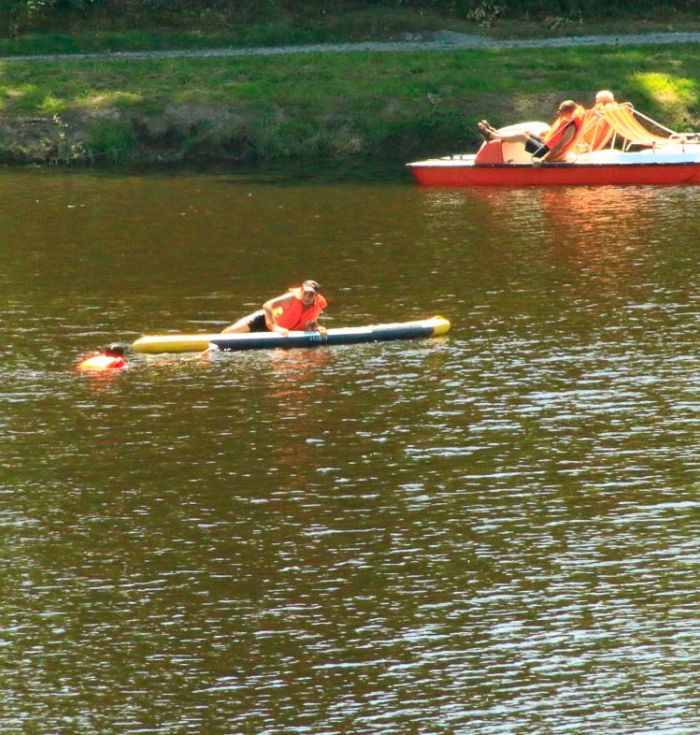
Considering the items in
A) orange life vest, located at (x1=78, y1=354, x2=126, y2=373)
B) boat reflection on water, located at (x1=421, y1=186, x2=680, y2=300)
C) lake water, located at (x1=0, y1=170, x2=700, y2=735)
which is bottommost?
lake water, located at (x1=0, y1=170, x2=700, y2=735)

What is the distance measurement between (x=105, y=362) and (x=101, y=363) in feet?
0.21

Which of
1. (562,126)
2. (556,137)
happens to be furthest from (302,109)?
(562,126)

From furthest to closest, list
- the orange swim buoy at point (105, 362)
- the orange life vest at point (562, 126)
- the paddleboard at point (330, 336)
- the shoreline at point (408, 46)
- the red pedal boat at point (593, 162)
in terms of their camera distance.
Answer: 1. the shoreline at point (408, 46)
2. the orange life vest at point (562, 126)
3. the red pedal boat at point (593, 162)
4. the paddleboard at point (330, 336)
5. the orange swim buoy at point (105, 362)

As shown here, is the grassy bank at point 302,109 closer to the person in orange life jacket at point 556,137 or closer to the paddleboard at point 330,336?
the person in orange life jacket at point 556,137

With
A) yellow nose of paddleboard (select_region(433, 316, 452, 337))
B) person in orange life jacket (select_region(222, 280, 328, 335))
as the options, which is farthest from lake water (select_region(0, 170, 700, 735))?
person in orange life jacket (select_region(222, 280, 328, 335))

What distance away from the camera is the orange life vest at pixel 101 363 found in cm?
2834

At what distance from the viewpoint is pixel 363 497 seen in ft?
72.9

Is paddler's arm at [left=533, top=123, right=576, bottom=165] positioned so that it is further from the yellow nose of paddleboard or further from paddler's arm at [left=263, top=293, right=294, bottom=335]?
paddler's arm at [left=263, top=293, right=294, bottom=335]

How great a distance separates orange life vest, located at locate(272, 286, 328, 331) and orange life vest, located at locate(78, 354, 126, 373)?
3.10 meters

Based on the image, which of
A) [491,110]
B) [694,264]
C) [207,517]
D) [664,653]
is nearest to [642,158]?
[491,110]

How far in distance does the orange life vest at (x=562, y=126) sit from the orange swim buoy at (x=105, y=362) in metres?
21.0

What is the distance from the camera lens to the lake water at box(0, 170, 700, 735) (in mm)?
17000

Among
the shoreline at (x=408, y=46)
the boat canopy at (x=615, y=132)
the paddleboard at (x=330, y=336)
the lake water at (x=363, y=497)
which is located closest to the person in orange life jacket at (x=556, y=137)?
the boat canopy at (x=615, y=132)

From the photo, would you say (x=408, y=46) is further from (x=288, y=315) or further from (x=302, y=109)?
(x=288, y=315)
